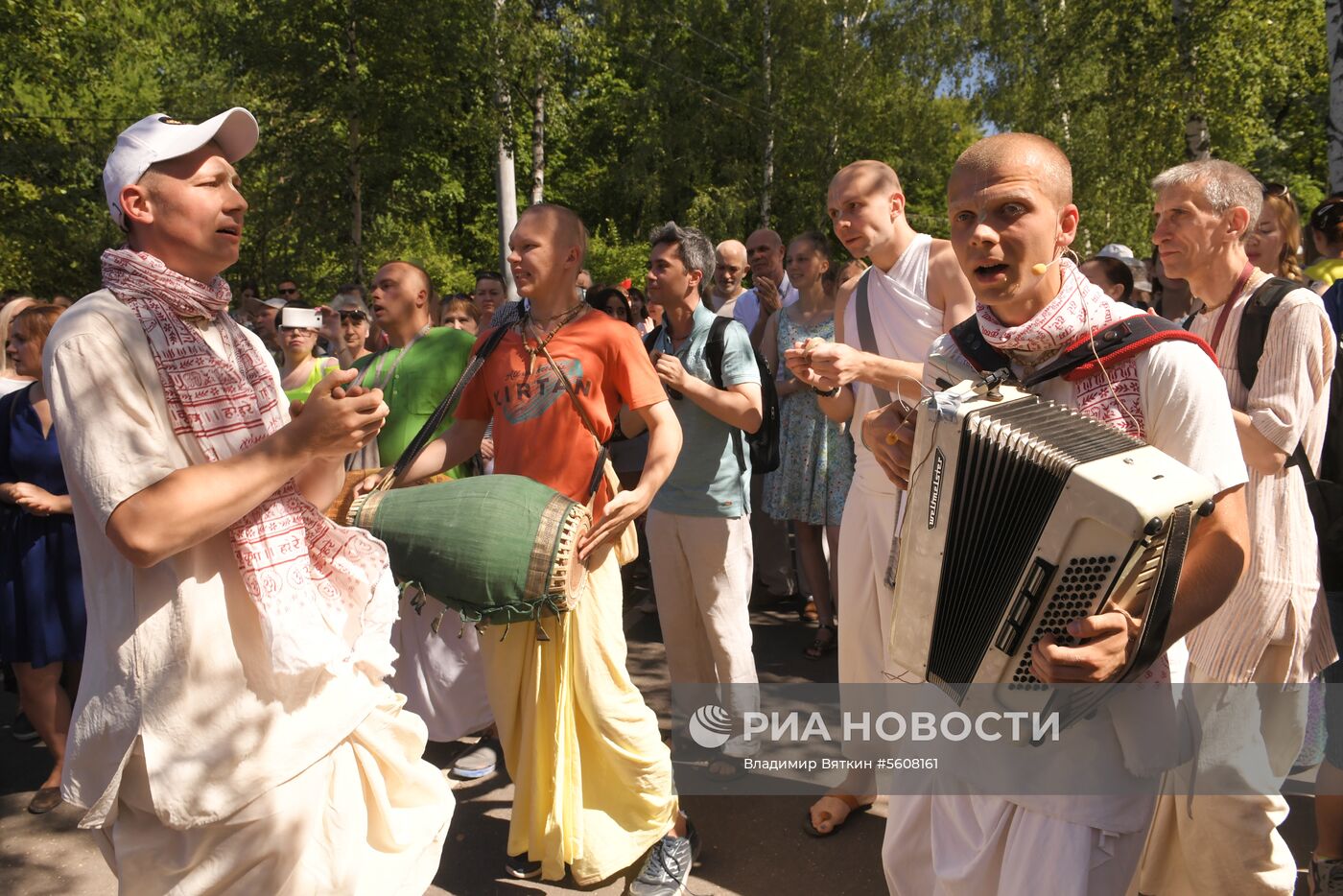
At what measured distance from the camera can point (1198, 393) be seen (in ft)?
6.65

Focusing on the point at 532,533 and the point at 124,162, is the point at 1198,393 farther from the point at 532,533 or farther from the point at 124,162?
the point at 124,162

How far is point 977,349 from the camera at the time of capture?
239 centimetres

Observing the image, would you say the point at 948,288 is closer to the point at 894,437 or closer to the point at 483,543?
the point at 894,437

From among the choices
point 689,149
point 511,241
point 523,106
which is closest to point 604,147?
point 689,149

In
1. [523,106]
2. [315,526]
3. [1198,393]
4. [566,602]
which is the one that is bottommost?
[566,602]

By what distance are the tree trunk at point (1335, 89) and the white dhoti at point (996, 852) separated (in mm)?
9310

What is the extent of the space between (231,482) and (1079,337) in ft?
A: 5.87

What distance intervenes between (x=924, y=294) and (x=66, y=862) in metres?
4.15

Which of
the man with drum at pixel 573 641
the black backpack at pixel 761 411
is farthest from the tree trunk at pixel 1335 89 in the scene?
the man with drum at pixel 573 641

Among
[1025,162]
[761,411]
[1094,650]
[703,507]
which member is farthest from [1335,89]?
[1094,650]

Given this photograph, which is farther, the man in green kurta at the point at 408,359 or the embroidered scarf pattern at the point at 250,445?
the man in green kurta at the point at 408,359

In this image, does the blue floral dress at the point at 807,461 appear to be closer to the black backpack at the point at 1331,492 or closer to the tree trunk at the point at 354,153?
the black backpack at the point at 1331,492

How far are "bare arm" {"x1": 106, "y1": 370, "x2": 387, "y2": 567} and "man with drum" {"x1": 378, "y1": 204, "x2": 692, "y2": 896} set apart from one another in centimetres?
151

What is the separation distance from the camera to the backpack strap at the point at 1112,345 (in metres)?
2.08
